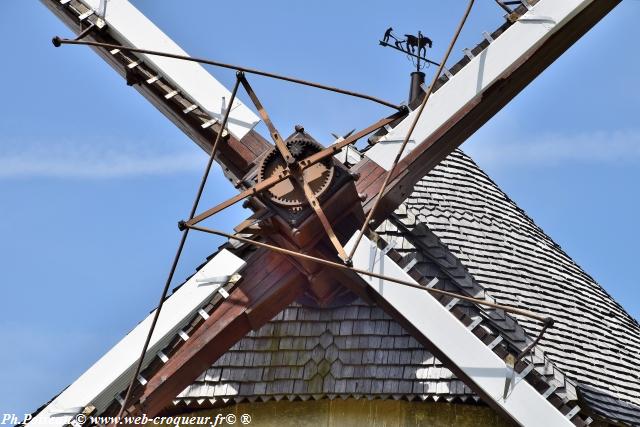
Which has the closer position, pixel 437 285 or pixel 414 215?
pixel 437 285

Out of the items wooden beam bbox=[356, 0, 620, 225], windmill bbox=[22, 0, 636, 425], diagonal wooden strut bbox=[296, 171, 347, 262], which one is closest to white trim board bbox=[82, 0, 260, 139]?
windmill bbox=[22, 0, 636, 425]

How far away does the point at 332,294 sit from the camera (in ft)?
27.4

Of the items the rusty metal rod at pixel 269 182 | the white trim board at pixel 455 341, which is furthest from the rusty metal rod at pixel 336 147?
the white trim board at pixel 455 341

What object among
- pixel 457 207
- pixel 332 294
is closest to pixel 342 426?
pixel 332 294

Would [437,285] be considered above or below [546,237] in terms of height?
below

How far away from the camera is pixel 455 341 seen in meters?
7.43

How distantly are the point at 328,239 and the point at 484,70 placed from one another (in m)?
1.42

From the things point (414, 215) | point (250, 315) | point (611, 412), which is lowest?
point (611, 412)

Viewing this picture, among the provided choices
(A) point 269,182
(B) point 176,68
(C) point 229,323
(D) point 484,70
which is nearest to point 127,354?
(C) point 229,323

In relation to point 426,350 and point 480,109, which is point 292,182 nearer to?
point 480,109

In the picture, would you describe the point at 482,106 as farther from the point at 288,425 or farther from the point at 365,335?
the point at 288,425

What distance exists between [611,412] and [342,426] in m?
1.69

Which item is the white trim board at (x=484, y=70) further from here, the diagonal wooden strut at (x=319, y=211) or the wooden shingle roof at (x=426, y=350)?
the wooden shingle roof at (x=426, y=350)

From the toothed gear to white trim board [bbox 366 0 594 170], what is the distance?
49cm
